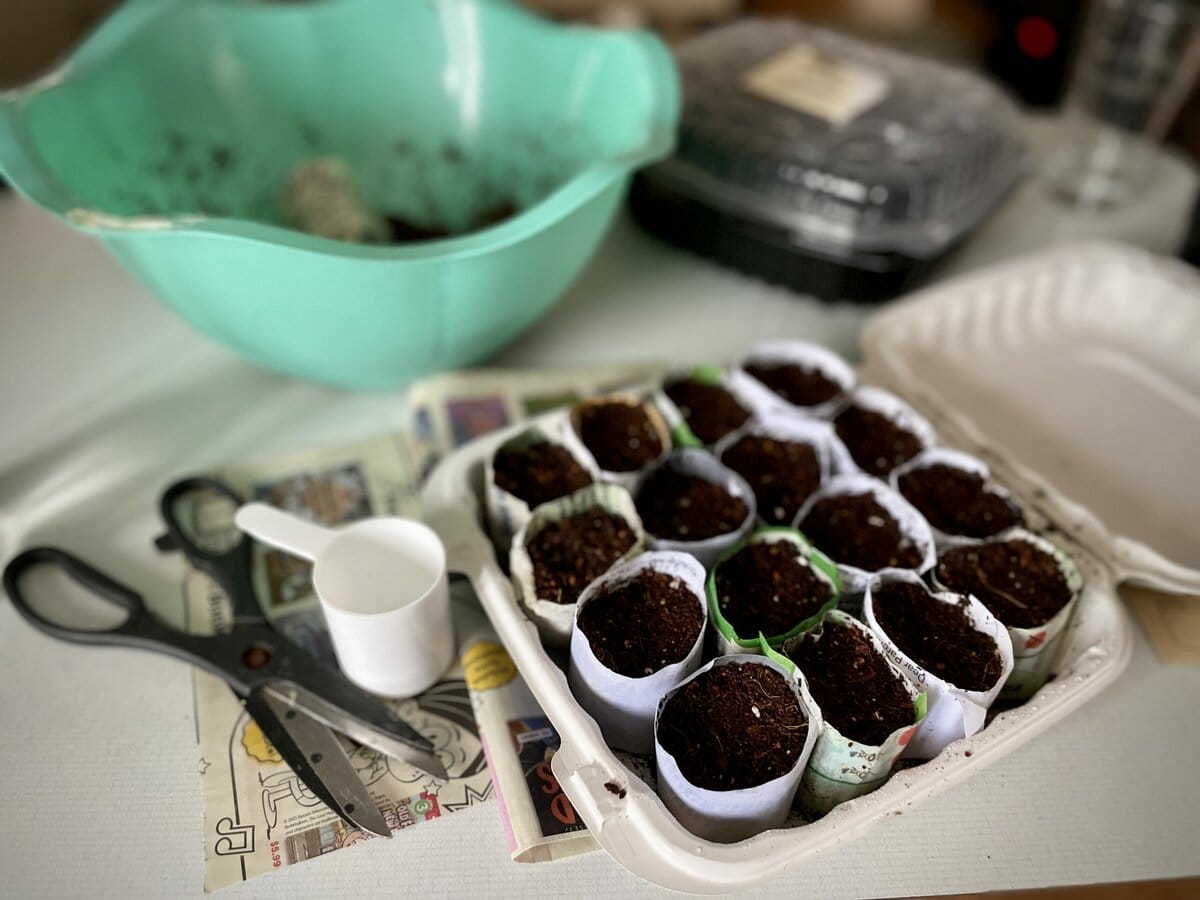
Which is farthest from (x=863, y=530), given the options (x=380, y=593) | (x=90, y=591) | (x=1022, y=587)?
(x=90, y=591)

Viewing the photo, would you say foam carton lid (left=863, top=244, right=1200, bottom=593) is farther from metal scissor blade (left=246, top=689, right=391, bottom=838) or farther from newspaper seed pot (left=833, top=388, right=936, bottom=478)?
metal scissor blade (left=246, top=689, right=391, bottom=838)

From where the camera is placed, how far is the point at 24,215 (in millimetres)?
949

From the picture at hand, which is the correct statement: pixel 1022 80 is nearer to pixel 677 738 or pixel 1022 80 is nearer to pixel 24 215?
pixel 677 738

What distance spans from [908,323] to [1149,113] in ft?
1.69

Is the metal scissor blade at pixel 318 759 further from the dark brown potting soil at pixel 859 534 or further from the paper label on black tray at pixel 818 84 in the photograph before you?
the paper label on black tray at pixel 818 84

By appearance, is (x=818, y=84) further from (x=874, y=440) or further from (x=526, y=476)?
(x=526, y=476)

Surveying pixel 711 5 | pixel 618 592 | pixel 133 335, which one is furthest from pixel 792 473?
pixel 711 5

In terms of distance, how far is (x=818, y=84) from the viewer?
938 mm

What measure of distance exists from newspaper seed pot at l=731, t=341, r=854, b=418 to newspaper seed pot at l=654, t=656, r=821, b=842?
0.25 meters

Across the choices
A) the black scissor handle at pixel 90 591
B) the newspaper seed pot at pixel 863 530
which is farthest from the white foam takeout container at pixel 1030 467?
the black scissor handle at pixel 90 591

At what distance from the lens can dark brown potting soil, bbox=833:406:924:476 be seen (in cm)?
68

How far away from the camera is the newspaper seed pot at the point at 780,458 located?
25.9 inches

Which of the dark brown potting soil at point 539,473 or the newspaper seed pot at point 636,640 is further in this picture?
the dark brown potting soil at point 539,473

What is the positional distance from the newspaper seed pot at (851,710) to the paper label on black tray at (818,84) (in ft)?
1.90
